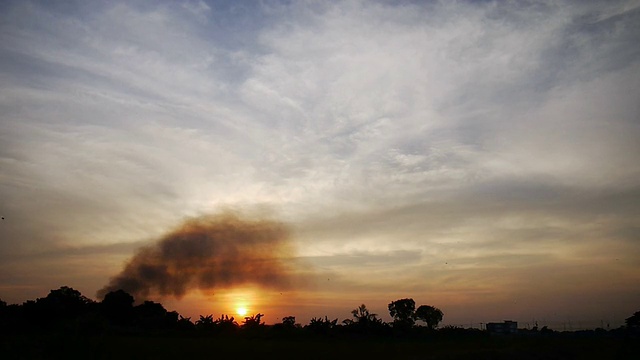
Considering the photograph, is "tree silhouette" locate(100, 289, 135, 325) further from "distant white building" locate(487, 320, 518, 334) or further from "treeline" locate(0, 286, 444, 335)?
"distant white building" locate(487, 320, 518, 334)

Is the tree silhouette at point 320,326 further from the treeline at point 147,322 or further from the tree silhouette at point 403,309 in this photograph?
the tree silhouette at point 403,309

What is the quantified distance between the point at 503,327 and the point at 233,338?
53.3 metres

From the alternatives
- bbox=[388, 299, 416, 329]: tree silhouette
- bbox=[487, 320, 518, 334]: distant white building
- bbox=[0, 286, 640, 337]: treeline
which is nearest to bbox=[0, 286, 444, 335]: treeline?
bbox=[0, 286, 640, 337]: treeline

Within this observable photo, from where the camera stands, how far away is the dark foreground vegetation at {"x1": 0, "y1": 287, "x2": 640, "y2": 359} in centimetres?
3562

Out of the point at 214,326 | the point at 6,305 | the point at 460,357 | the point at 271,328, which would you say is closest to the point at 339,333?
the point at 271,328

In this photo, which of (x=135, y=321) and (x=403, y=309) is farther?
(x=403, y=309)

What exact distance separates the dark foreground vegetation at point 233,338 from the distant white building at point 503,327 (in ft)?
15.9

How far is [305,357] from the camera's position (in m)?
45.8

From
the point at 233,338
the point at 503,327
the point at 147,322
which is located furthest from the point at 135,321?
the point at 503,327

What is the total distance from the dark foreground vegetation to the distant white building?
191 inches

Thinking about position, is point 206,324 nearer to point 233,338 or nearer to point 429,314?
point 233,338

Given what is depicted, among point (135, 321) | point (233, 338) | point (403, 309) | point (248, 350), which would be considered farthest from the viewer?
point (403, 309)

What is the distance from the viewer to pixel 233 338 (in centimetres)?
6262

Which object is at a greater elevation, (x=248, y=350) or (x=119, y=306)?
(x=119, y=306)
